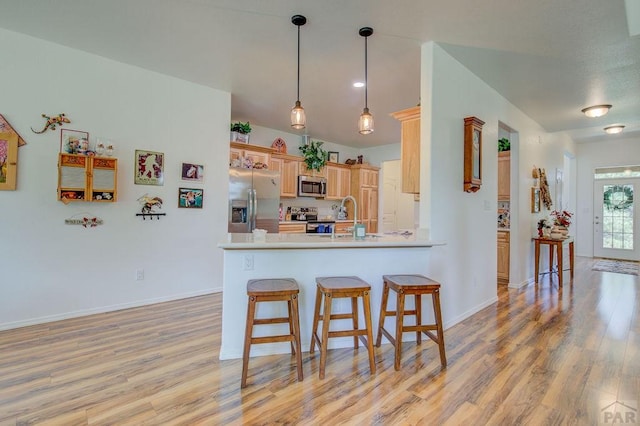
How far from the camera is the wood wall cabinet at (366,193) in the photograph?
7094 mm

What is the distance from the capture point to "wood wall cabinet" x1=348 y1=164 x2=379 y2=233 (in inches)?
279

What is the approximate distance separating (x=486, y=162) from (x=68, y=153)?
179 inches

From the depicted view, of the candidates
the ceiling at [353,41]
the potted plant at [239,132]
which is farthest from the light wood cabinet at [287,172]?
the ceiling at [353,41]

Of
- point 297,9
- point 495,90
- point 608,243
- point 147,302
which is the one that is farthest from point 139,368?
point 608,243

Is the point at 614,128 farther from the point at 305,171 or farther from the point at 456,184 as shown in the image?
the point at 305,171

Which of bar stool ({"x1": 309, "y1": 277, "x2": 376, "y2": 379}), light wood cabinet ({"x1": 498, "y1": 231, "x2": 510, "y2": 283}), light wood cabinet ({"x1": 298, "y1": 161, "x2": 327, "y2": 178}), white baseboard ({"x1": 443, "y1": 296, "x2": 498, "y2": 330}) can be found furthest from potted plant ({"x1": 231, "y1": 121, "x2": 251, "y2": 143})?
light wood cabinet ({"x1": 498, "y1": 231, "x2": 510, "y2": 283})

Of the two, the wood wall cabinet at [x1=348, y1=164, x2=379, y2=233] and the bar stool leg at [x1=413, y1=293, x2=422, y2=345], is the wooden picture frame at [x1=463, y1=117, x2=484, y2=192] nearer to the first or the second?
the bar stool leg at [x1=413, y1=293, x2=422, y2=345]

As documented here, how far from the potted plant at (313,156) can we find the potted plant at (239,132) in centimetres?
149

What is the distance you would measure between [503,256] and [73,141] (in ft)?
18.8

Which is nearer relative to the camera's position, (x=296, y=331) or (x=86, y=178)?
(x=296, y=331)

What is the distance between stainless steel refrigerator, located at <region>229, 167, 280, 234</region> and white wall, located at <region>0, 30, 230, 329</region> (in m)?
0.23

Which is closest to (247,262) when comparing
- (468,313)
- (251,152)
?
(468,313)

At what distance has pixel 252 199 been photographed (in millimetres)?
4754

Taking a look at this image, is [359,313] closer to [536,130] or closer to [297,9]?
[297,9]
